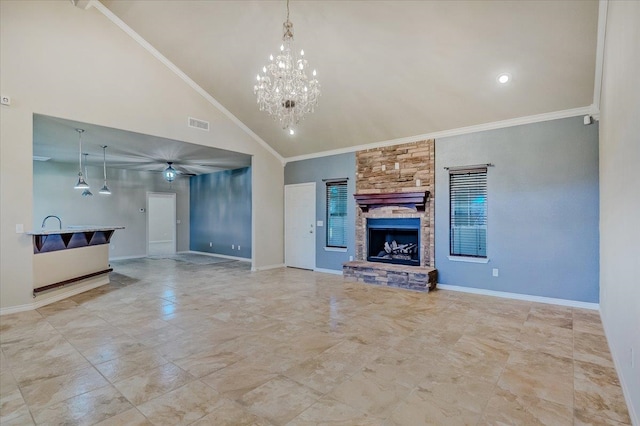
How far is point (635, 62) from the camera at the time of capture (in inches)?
75.7

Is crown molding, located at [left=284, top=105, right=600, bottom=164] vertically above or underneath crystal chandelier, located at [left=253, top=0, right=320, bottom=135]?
underneath

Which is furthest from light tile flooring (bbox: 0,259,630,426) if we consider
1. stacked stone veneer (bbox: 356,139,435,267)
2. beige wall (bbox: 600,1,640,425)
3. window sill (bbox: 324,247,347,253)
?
window sill (bbox: 324,247,347,253)

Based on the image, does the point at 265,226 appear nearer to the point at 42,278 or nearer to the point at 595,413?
the point at 42,278

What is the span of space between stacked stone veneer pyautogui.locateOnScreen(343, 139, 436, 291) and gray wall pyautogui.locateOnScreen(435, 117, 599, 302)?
0.58 m

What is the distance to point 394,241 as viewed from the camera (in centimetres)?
669

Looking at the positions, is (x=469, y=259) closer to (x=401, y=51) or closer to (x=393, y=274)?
(x=393, y=274)

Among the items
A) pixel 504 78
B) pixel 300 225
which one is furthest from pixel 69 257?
pixel 504 78

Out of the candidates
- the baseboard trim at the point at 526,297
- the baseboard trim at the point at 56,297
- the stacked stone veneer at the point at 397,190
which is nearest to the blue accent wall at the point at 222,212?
the baseboard trim at the point at 56,297

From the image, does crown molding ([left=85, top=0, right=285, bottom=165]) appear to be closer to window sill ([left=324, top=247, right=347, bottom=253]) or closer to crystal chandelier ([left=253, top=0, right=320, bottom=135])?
crystal chandelier ([left=253, top=0, right=320, bottom=135])

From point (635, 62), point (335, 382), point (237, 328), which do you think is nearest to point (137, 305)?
point (237, 328)

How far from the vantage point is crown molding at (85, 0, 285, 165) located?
4.94 meters

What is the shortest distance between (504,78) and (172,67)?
18.1ft

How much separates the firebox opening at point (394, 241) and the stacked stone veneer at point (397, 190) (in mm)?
145

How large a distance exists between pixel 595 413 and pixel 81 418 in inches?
136
